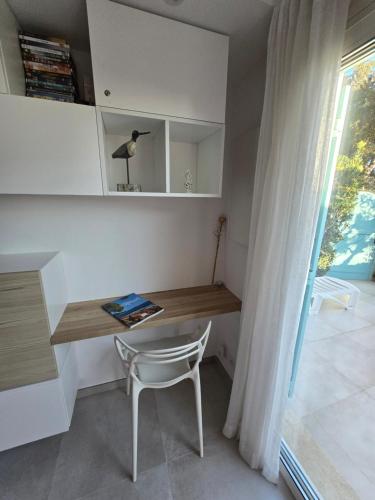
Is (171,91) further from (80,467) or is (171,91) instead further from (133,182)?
(80,467)

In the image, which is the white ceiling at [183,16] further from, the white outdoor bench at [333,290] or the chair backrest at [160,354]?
the white outdoor bench at [333,290]

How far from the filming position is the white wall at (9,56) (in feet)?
2.72

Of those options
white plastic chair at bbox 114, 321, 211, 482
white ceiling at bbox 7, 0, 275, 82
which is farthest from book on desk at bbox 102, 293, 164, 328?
white ceiling at bbox 7, 0, 275, 82

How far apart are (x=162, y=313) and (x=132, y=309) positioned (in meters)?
0.21

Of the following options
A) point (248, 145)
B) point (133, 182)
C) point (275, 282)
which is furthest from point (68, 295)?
point (248, 145)

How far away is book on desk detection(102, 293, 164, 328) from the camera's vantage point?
1227 millimetres

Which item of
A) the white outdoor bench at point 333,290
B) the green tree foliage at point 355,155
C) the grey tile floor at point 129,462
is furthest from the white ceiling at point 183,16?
the grey tile floor at point 129,462

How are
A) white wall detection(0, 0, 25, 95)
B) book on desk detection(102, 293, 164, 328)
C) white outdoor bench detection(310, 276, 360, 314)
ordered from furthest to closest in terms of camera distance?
1. white outdoor bench detection(310, 276, 360, 314)
2. book on desk detection(102, 293, 164, 328)
3. white wall detection(0, 0, 25, 95)

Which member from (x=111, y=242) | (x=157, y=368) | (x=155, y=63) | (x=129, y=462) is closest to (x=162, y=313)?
(x=157, y=368)

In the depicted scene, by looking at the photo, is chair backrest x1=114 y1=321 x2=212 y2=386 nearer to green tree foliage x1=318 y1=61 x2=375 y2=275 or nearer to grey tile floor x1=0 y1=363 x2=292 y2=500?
grey tile floor x1=0 y1=363 x2=292 y2=500

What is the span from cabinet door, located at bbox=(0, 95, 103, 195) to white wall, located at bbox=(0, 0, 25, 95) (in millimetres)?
66

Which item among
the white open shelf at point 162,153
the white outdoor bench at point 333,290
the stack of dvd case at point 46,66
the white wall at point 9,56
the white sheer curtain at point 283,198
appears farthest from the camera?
the white outdoor bench at point 333,290

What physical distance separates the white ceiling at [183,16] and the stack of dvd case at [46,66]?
0.07 meters

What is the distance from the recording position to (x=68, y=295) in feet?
4.63
